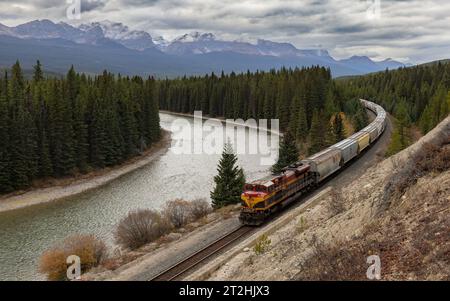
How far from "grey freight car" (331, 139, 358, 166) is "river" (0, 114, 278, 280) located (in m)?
13.5

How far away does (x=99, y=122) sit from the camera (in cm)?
7244

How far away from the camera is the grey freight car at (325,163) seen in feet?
134

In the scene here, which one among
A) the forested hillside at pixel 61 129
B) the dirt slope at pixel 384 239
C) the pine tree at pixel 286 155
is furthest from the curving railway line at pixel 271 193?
the forested hillside at pixel 61 129

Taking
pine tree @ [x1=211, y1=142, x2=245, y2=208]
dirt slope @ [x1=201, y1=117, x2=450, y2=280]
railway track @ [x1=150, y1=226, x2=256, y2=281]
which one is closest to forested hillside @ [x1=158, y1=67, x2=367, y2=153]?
pine tree @ [x1=211, y1=142, x2=245, y2=208]

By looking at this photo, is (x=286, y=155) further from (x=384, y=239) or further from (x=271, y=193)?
(x=384, y=239)

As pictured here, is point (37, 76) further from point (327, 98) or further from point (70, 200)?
point (327, 98)

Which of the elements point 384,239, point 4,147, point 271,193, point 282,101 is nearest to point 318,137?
point 271,193

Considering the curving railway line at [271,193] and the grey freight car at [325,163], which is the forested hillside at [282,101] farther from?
the curving railway line at [271,193]

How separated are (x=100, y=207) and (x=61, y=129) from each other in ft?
69.0

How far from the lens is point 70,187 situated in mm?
60188

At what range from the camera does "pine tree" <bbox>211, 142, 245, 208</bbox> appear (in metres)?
40.2
